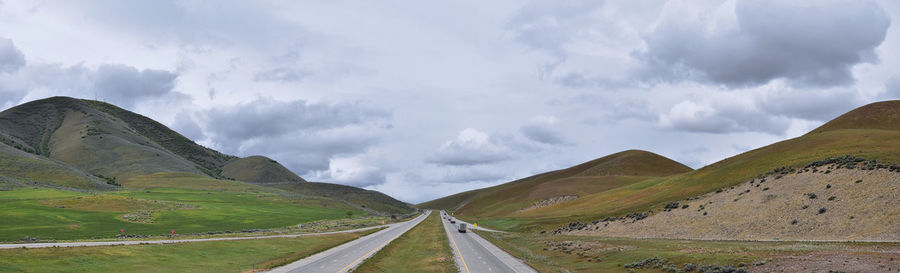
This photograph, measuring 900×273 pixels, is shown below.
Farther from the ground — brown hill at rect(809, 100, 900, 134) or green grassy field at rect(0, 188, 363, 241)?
brown hill at rect(809, 100, 900, 134)

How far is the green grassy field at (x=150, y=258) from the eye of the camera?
3000cm

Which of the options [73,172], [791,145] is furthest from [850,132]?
[73,172]

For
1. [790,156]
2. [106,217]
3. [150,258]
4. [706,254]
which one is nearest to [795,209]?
[706,254]

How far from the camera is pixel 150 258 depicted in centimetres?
3659

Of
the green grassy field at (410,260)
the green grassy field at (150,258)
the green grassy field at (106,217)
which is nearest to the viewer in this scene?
the green grassy field at (150,258)

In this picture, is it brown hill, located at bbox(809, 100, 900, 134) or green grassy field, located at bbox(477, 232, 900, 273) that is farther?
brown hill, located at bbox(809, 100, 900, 134)

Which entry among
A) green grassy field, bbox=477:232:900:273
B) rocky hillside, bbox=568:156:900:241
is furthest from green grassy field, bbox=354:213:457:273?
rocky hillside, bbox=568:156:900:241

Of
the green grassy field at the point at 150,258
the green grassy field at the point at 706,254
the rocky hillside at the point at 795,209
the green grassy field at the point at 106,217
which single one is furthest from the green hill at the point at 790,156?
the green grassy field at the point at 150,258

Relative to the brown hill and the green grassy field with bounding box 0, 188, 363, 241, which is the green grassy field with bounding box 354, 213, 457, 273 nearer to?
the green grassy field with bounding box 0, 188, 363, 241

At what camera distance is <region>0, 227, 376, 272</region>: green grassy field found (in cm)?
3000

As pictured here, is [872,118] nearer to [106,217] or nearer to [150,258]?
[150,258]

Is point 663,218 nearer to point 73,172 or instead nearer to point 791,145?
point 791,145

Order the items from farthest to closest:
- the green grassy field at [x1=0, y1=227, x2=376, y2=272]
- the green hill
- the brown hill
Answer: the brown hill → the green hill → the green grassy field at [x1=0, y1=227, x2=376, y2=272]

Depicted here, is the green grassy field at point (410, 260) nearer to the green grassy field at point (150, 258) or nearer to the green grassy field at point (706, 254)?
the green grassy field at point (706, 254)
